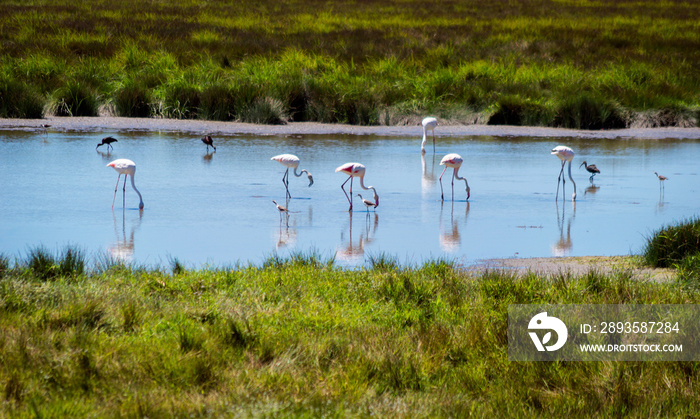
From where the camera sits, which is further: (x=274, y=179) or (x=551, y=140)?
(x=551, y=140)

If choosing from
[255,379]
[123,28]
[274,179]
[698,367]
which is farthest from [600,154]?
[123,28]

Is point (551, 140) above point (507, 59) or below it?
below

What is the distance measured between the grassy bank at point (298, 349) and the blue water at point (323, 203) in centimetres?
138

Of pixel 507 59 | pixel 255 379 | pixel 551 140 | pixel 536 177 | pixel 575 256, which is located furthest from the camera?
pixel 507 59

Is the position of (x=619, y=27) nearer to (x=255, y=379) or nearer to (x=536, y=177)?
(x=536, y=177)

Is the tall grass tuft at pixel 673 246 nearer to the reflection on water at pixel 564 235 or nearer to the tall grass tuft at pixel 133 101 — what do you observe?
the reflection on water at pixel 564 235

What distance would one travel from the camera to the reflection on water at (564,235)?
7547 mm

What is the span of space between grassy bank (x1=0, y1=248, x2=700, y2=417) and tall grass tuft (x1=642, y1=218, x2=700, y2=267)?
1.14m

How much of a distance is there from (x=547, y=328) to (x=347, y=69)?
60.8 feet

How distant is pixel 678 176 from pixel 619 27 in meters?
23.0

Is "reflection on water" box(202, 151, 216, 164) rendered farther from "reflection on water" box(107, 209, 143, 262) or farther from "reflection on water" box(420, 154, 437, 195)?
"reflection on water" box(107, 209, 143, 262)

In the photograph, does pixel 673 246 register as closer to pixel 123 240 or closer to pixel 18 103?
pixel 123 240

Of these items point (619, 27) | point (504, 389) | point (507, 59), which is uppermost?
point (619, 27)

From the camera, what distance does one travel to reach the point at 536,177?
12.3 m
